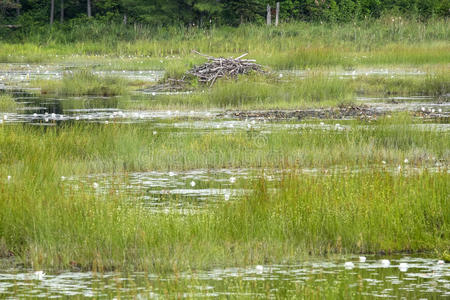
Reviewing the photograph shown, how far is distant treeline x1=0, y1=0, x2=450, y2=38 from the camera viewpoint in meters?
49.3

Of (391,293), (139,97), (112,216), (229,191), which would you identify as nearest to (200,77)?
(139,97)

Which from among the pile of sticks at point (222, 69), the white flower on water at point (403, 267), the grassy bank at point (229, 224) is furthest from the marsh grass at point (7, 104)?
the white flower on water at point (403, 267)

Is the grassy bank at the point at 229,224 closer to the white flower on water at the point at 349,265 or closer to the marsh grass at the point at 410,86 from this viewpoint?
the white flower on water at the point at 349,265

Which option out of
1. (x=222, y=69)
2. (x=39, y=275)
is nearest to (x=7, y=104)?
(x=222, y=69)

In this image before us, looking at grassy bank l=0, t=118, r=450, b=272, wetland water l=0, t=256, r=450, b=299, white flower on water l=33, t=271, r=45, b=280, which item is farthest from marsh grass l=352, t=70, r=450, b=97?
white flower on water l=33, t=271, r=45, b=280

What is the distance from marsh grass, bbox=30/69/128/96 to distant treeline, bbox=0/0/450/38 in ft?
72.6

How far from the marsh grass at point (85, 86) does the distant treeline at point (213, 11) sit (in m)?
22.1

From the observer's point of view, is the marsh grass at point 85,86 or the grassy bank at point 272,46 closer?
the marsh grass at point 85,86

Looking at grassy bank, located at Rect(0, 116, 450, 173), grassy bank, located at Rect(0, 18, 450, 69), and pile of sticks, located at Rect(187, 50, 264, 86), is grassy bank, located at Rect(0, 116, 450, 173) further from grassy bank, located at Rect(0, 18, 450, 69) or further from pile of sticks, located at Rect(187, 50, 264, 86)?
grassy bank, located at Rect(0, 18, 450, 69)

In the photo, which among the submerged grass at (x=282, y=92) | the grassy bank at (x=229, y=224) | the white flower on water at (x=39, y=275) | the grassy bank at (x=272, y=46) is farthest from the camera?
the grassy bank at (x=272, y=46)

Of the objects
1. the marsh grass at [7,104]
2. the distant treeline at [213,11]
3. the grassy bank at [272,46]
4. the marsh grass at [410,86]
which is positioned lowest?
the marsh grass at [7,104]

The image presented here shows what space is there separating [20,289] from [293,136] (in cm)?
805

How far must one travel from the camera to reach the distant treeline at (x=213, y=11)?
49309mm

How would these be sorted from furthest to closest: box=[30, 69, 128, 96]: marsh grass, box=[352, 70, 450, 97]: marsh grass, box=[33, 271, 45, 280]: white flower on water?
box=[30, 69, 128, 96]: marsh grass < box=[352, 70, 450, 97]: marsh grass < box=[33, 271, 45, 280]: white flower on water
